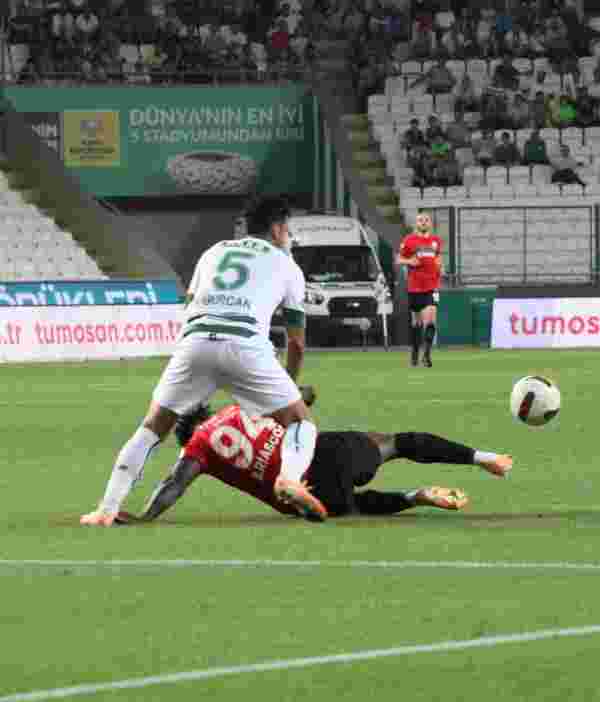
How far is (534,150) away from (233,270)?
111ft

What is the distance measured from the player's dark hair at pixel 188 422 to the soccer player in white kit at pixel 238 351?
651 mm

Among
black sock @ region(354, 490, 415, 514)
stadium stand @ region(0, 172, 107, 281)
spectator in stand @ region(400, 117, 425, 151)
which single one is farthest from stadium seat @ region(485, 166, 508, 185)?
black sock @ region(354, 490, 415, 514)

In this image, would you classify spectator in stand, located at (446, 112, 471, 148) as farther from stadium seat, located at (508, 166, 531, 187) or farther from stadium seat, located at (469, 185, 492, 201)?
stadium seat, located at (508, 166, 531, 187)

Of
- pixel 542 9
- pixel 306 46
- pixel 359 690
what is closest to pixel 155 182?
pixel 306 46

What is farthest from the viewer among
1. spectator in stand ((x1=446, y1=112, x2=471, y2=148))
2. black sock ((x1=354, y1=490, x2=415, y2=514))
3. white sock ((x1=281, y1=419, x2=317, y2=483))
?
spectator in stand ((x1=446, y1=112, x2=471, y2=148))

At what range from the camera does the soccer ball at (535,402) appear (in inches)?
553

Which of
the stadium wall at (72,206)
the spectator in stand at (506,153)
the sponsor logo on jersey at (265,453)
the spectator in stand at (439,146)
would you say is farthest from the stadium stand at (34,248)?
the sponsor logo on jersey at (265,453)

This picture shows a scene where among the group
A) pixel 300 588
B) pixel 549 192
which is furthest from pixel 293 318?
pixel 549 192

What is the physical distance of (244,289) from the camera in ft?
40.1

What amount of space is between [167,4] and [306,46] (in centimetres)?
326

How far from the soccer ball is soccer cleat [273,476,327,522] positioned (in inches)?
99.9

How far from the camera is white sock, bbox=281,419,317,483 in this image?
1176 cm

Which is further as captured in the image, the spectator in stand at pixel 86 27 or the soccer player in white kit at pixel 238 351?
the spectator in stand at pixel 86 27

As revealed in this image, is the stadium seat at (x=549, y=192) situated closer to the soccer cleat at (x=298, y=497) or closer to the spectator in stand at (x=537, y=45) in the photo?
the spectator in stand at (x=537, y=45)
